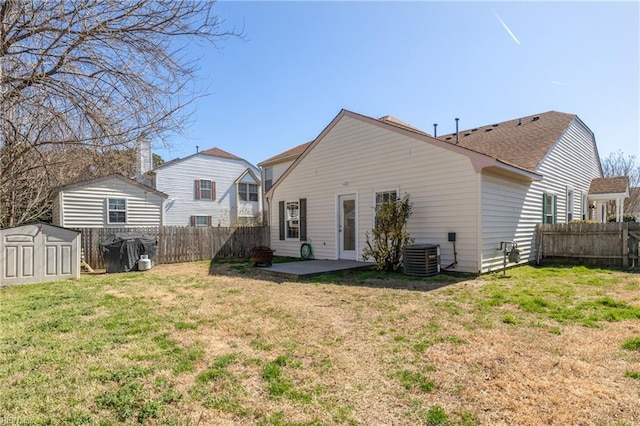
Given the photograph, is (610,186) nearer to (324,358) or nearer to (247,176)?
(324,358)

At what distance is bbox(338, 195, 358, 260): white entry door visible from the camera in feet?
37.6

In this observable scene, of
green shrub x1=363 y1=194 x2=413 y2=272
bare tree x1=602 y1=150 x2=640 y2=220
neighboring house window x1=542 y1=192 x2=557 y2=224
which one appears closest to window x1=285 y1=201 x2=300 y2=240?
green shrub x1=363 y1=194 x2=413 y2=272

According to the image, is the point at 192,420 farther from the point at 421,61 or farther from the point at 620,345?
the point at 421,61

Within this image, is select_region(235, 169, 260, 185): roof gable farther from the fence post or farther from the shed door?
the fence post

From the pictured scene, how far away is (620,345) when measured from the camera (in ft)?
12.3

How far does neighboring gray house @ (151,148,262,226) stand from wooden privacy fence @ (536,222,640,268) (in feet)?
53.6

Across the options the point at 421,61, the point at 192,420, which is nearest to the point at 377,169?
the point at 421,61

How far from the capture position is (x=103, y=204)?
14.5 metres

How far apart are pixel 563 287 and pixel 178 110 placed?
25.2 feet

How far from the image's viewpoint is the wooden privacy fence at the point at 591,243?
9.93 m

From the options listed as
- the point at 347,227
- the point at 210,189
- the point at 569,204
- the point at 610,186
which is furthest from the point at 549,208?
the point at 210,189

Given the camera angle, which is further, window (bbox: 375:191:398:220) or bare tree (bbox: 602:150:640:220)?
bare tree (bbox: 602:150:640:220)

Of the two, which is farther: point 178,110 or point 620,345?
point 178,110

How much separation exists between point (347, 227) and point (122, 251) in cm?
693
